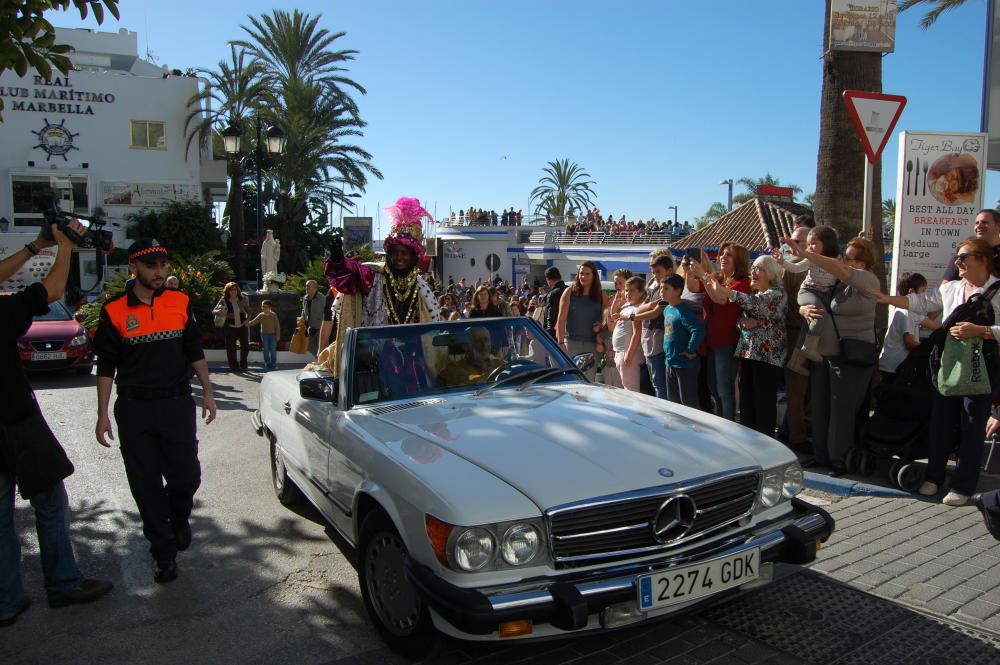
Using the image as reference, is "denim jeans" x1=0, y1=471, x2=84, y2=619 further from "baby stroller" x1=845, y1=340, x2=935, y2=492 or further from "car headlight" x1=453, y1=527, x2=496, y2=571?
"baby stroller" x1=845, y1=340, x2=935, y2=492

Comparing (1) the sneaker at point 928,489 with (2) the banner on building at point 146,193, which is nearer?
(1) the sneaker at point 928,489

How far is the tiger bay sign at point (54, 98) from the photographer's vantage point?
115 ft

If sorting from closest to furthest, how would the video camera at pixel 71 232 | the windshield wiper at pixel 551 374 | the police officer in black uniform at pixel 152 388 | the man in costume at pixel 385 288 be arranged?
the video camera at pixel 71 232 < the police officer in black uniform at pixel 152 388 < the windshield wiper at pixel 551 374 < the man in costume at pixel 385 288

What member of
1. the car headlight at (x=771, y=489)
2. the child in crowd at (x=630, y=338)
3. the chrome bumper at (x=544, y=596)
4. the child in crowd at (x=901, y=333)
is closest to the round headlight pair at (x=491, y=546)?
the chrome bumper at (x=544, y=596)

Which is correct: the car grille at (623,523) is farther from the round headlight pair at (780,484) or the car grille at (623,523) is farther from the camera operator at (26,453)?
the camera operator at (26,453)

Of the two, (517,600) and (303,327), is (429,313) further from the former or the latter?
(303,327)

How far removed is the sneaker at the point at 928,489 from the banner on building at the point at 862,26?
424 cm

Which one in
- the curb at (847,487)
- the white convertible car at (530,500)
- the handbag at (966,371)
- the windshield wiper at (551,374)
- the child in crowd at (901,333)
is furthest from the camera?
the child in crowd at (901,333)

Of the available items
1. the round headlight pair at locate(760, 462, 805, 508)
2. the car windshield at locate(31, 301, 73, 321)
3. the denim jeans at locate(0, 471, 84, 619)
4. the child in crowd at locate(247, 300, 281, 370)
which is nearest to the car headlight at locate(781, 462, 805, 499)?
the round headlight pair at locate(760, 462, 805, 508)

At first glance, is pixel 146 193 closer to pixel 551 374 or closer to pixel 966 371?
pixel 551 374

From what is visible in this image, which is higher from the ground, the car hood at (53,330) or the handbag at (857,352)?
the handbag at (857,352)

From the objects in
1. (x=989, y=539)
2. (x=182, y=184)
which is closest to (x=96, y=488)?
(x=989, y=539)

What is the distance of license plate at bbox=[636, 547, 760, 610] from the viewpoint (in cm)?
299

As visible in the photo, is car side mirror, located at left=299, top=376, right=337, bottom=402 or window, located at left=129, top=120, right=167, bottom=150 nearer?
car side mirror, located at left=299, top=376, right=337, bottom=402
